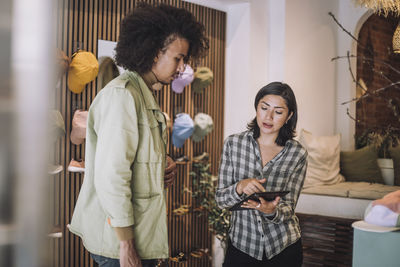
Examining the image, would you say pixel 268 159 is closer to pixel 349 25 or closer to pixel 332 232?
pixel 332 232

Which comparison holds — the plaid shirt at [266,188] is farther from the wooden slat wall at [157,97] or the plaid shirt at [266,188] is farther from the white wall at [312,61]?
the white wall at [312,61]

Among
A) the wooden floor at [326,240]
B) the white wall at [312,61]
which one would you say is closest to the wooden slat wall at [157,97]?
the white wall at [312,61]

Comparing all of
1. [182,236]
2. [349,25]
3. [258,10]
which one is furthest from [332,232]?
[349,25]

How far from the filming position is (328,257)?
404 cm

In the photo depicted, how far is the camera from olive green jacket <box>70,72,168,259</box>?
140 cm

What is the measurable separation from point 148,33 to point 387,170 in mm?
4241

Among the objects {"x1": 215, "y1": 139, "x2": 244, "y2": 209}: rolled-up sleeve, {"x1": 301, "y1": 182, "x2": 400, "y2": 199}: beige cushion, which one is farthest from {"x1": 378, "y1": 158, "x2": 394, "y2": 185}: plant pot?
{"x1": 215, "y1": 139, "x2": 244, "y2": 209}: rolled-up sleeve

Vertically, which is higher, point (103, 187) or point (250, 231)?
point (103, 187)

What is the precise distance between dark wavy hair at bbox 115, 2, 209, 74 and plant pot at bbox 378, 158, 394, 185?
13.4ft

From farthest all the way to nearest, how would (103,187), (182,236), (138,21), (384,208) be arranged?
1. (182,236)
2. (384,208)
3. (138,21)
4. (103,187)

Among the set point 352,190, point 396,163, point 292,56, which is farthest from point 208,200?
point 396,163

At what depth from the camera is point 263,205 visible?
82.5 inches

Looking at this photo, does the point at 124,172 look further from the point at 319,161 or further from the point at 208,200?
the point at 319,161

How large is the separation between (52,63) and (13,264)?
0.14 meters
